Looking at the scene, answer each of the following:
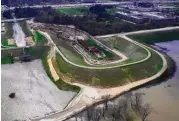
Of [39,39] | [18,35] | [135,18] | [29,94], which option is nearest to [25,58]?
[39,39]

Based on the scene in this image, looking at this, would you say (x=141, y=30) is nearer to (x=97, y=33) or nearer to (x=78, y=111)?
(x=97, y=33)

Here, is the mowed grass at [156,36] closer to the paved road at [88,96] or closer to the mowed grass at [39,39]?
the mowed grass at [39,39]

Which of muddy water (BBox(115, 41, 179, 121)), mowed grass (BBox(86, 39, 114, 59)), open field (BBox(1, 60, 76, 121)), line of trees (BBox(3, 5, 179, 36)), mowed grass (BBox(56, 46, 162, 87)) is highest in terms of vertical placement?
line of trees (BBox(3, 5, 179, 36))

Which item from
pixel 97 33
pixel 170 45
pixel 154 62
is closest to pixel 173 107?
pixel 154 62

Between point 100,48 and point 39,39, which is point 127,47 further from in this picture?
point 39,39

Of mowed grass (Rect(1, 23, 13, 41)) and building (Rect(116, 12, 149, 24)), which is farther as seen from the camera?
building (Rect(116, 12, 149, 24))

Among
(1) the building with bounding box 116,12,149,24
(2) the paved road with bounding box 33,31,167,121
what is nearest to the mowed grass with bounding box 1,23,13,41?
(2) the paved road with bounding box 33,31,167,121

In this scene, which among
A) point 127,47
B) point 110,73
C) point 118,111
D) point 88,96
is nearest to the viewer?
point 118,111

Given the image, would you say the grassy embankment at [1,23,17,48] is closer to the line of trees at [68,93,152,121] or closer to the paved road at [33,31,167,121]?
the paved road at [33,31,167,121]
